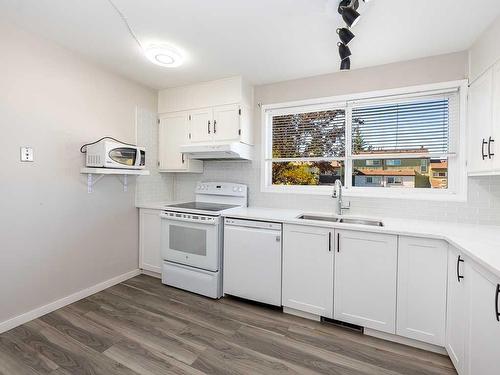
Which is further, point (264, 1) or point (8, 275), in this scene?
point (8, 275)

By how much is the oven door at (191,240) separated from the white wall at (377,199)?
2.60 feet

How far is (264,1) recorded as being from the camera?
1651mm

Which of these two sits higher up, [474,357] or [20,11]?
[20,11]

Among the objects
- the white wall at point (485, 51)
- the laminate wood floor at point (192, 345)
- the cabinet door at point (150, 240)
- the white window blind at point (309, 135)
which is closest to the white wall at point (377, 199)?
the white wall at point (485, 51)

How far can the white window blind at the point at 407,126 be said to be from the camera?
7.62 ft

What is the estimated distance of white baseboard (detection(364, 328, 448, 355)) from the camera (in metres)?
1.81

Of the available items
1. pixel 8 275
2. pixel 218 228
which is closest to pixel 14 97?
pixel 8 275

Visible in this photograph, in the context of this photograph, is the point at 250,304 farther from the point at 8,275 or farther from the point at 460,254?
the point at 8,275

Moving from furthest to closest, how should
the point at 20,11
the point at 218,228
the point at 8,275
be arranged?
the point at 218,228
the point at 8,275
the point at 20,11

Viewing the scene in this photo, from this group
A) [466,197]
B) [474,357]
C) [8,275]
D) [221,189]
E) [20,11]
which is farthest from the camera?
[221,189]

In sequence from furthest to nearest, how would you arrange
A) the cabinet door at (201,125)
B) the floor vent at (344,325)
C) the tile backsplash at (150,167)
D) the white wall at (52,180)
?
the tile backsplash at (150,167) < the cabinet door at (201,125) < the floor vent at (344,325) < the white wall at (52,180)

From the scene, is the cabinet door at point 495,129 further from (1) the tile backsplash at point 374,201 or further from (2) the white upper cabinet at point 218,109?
(2) the white upper cabinet at point 218,109

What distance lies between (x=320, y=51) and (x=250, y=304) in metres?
2.57

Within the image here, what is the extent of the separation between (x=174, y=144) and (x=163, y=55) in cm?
124
